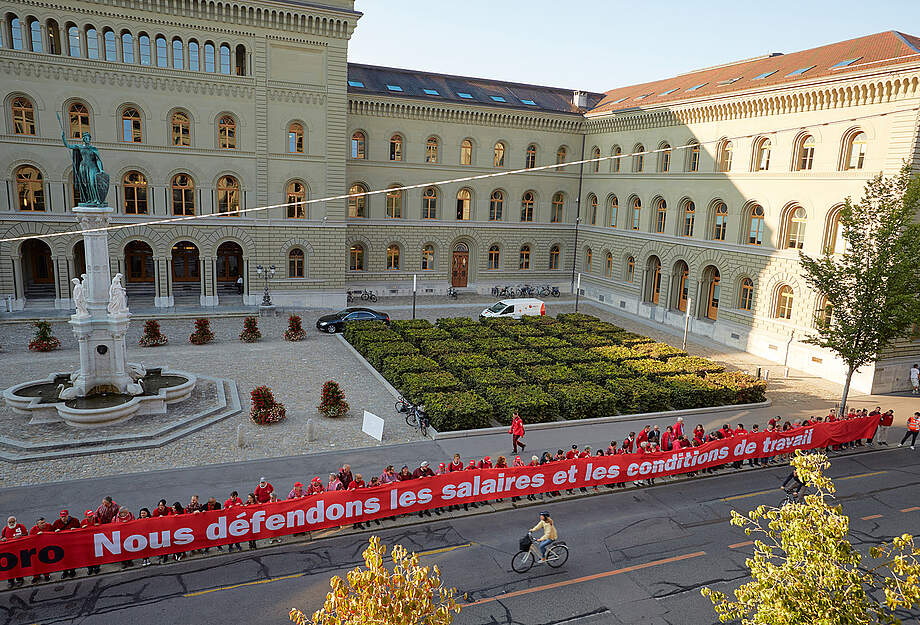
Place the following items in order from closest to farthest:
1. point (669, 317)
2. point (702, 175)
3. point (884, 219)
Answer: point (884, 219), point (702, 175), point (669, 317)

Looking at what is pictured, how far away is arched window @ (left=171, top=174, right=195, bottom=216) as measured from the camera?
40.2m

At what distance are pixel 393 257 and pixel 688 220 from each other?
22.3 m

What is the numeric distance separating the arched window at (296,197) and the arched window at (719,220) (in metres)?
27.0

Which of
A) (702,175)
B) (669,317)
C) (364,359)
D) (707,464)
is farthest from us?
(669,317)

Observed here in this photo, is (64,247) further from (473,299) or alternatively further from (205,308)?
(473,299)

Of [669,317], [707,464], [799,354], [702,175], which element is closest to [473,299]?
[669,317]

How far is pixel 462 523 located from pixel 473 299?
3466cm

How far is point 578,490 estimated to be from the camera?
62.2 ft

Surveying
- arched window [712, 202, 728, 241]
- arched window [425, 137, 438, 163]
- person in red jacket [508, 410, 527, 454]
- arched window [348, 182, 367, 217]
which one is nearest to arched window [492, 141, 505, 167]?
arched window [425, 137, 438, 163]

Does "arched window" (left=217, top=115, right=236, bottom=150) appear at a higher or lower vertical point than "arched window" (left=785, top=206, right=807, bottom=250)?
higher

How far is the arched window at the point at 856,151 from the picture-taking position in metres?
30.4

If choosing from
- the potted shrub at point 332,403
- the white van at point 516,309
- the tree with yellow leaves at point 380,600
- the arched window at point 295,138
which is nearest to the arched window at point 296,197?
the arched window at point 295,138

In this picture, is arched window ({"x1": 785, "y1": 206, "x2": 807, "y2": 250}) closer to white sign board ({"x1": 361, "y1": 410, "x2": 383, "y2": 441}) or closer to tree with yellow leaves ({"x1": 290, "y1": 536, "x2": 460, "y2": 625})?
white sign board ({"x1": 361, "y1": 410, "x2": 383, "y2": 441})

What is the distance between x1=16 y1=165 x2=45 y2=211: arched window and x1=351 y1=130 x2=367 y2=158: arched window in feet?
66.2
